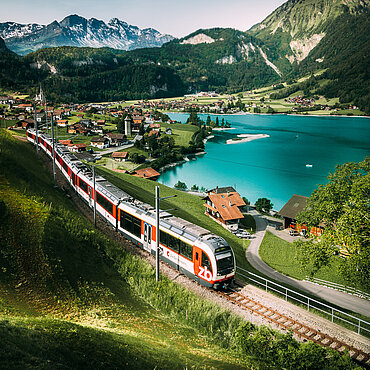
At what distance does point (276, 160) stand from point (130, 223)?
8579 cm

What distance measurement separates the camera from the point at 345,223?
671 inches

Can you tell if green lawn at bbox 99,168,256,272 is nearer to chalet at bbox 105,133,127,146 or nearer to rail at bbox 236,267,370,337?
rail at bbox 236,267,370,337

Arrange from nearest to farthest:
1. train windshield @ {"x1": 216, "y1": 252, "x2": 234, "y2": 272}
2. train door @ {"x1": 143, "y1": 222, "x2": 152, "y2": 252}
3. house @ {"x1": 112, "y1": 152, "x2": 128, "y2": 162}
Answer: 1. train windshield @ {"x1": 216, "y1": 252, "x2": 234, "y2": 272}
2. train door @ {"x1": 143, "y1": 222, "x2": 152, "y2": 252}
3. house @ {"x1": 112, "y1": 152, "x2": 128, "y2": 162}

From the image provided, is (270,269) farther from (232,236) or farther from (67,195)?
(67,195)

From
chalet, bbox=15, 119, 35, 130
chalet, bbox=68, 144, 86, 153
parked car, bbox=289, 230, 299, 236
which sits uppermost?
chalet, bbox=15, 119, 35, 130

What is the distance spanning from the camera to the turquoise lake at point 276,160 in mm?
76312

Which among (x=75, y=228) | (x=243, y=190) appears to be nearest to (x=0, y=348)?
(x=75, y=228)

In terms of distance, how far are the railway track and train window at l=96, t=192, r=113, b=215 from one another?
40.3 ft

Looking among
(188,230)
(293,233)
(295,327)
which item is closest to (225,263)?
(188,230)

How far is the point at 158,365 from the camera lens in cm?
1022

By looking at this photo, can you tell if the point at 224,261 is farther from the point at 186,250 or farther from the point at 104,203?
the point at 104,203

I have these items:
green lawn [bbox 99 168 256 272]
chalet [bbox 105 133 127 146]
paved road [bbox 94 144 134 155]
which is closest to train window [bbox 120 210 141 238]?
green lawn [bbox 99 168 256 272]

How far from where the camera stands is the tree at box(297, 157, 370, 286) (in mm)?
16641

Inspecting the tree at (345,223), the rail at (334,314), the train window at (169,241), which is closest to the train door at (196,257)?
the train window at (169,241)
